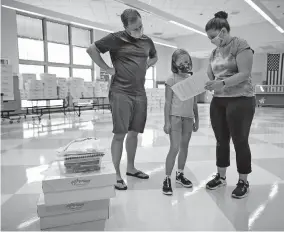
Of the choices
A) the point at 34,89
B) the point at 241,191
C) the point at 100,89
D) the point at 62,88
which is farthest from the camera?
the point at 100,89

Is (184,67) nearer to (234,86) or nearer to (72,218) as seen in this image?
(234,86)

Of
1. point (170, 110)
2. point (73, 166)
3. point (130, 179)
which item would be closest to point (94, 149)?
point (73, 166)

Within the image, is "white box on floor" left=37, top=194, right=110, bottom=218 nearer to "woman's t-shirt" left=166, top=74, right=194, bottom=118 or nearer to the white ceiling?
"woman's t-shirt" left=166, top=74, right=194, bottom=118

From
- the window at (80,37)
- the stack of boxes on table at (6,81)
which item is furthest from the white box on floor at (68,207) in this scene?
the window at (80,37)

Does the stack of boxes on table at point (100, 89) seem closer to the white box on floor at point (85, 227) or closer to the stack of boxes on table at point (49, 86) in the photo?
the stack of boxes on table at point (49, 86)

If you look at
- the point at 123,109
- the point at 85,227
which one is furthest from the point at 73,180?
the point at 123,109

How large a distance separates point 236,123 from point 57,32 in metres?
10.4

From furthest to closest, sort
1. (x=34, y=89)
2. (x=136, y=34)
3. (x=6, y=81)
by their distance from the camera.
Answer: (x=34, y=89) → (x=6, y=81) → (x=136, y=34)

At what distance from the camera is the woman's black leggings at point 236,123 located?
1.67m

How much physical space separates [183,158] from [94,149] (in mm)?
899

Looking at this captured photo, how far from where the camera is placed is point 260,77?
47.1 feet

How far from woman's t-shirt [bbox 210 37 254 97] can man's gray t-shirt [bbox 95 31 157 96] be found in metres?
0.62

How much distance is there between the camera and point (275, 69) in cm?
1356

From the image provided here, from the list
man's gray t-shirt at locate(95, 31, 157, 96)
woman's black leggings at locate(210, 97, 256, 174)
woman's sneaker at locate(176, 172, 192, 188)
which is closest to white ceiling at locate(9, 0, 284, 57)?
man's gray t-shirt at locate(95, 31, 157, 96)
